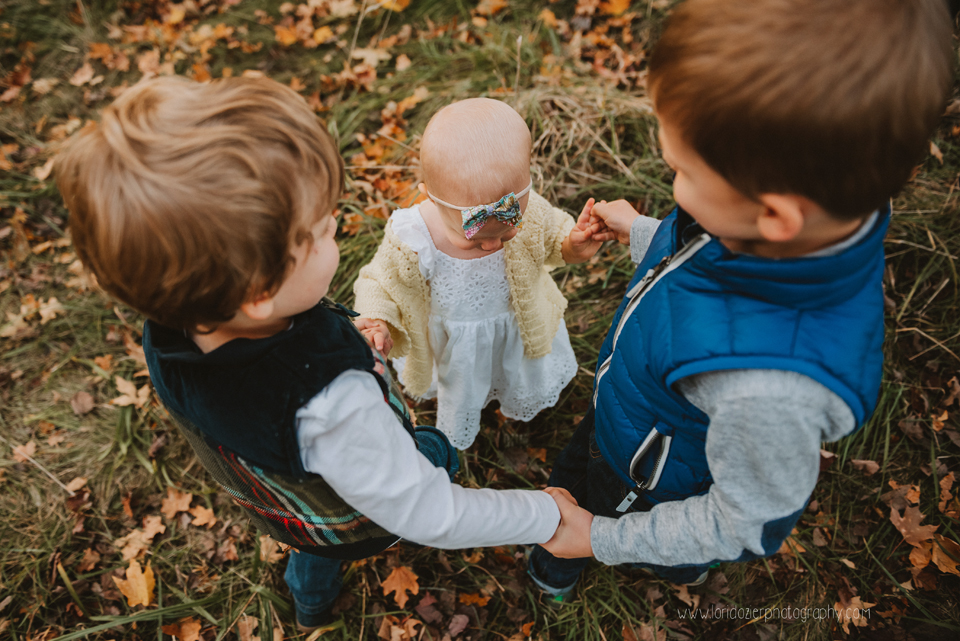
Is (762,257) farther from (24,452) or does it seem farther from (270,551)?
(24,452)

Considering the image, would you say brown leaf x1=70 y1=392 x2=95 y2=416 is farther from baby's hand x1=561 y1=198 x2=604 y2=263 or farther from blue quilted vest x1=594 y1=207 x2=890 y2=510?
blue quilted vest x1=594 y1=207 x2=890 y2=510

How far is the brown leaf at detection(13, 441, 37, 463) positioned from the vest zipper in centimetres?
350

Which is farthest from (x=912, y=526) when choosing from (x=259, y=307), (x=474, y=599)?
(x=259, y=307)

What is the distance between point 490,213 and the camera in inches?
67.9

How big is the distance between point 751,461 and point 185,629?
2.81 metres

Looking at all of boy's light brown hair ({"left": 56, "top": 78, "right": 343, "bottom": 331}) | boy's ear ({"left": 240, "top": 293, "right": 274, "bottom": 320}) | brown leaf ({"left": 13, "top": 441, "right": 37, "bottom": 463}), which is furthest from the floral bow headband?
brown leaf ({"left": 13, "top": 441, "right": 37, "bottom": 463})

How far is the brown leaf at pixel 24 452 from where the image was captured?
128 inches

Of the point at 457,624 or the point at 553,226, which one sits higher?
the point at 553,226

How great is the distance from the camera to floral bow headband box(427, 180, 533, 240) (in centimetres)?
171

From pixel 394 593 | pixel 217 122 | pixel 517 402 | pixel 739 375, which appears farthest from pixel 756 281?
pixel 394 593

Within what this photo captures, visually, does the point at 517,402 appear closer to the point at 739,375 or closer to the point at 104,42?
the point at 739,375

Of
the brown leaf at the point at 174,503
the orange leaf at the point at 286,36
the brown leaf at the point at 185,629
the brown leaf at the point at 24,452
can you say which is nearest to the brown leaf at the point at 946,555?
the brown leaf at the point at 185,629

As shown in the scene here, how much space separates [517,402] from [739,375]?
1701 millimetres

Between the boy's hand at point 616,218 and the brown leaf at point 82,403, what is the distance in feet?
10.9
